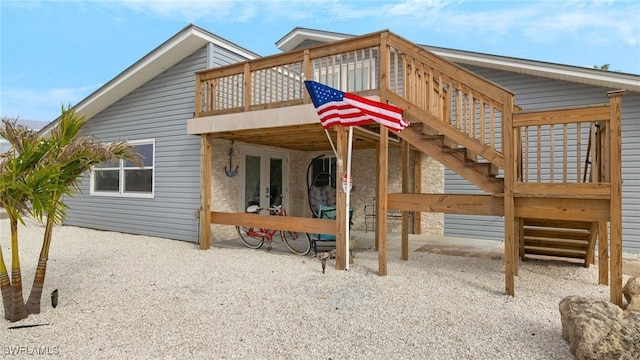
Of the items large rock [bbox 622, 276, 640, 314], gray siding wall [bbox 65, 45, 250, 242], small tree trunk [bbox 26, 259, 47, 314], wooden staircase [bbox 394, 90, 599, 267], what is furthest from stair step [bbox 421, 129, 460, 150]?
gray siding wall [bbox 65, 45, 250, 242]

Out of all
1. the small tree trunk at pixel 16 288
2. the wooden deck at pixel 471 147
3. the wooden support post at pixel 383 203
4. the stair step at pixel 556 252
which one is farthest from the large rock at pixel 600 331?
the small tree trunk at pixel 16 288

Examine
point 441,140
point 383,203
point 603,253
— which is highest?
point 441,140

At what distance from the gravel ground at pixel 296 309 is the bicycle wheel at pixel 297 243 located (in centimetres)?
49

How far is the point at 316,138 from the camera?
7180mm

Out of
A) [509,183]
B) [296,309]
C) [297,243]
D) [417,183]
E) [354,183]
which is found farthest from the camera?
[354,183]

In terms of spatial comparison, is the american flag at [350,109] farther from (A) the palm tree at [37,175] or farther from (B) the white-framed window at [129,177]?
(B) the white-framed window at [129,177]

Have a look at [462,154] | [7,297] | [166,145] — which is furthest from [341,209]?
[166,145]

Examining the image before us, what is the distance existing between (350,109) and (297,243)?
3555 mm

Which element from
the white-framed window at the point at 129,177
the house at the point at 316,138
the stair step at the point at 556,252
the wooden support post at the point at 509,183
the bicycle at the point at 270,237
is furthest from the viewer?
the white-framed window at the point at 129,177

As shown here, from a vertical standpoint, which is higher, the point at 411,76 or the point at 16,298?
the point at 411,76

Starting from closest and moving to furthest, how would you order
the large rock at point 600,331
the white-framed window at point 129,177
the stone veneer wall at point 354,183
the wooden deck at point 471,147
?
the large rock at point 600,331 < the wooden deck at point 471,147 < the stone veneer wall at point 354,183 < the white-framed window at point 129,177

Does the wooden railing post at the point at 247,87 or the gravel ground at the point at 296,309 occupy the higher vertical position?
the wooden railing post at the point at 247,87

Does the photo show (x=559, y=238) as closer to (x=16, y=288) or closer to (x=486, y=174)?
(x=486, y=174)

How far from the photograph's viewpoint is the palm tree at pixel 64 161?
3182 millimetres
